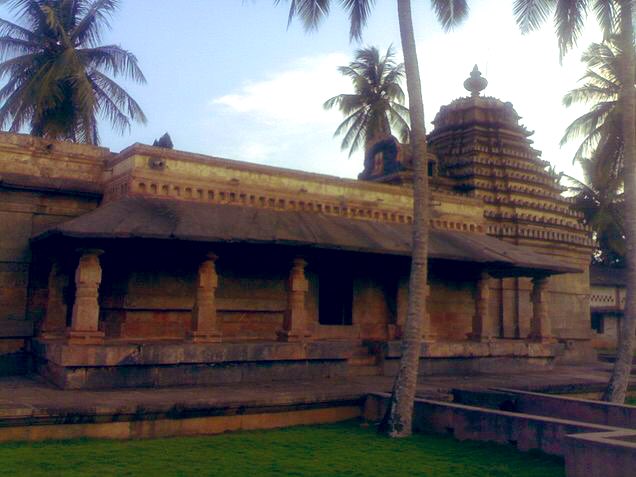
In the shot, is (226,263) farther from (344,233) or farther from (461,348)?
(461,348)

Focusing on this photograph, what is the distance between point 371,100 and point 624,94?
22.3m

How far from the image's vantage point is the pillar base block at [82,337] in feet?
40.6

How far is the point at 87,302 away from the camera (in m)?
12.6

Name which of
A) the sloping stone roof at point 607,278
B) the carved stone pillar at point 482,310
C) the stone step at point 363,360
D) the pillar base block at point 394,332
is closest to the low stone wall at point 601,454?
the stone step at point 363,360

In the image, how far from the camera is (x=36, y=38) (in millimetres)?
24109

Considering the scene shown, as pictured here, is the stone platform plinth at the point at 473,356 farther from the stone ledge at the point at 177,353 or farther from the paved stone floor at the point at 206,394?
the stone ledge at the point at 177,353

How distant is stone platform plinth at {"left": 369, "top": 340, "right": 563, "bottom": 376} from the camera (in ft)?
53.1

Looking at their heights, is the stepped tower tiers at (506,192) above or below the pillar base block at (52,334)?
above

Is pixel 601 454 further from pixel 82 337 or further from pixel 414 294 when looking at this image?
pixel 82 337

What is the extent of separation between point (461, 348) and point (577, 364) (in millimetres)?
7630

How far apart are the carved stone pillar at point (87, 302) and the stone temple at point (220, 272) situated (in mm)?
26

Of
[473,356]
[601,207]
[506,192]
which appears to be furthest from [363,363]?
[601,207]

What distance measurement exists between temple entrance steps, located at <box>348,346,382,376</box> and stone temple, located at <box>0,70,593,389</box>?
1.1 inches

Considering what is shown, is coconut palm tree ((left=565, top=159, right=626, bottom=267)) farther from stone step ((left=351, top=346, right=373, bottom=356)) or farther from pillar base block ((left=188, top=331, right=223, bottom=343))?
pillar base block ((left=188, top=331, right=223, bottom=343))
